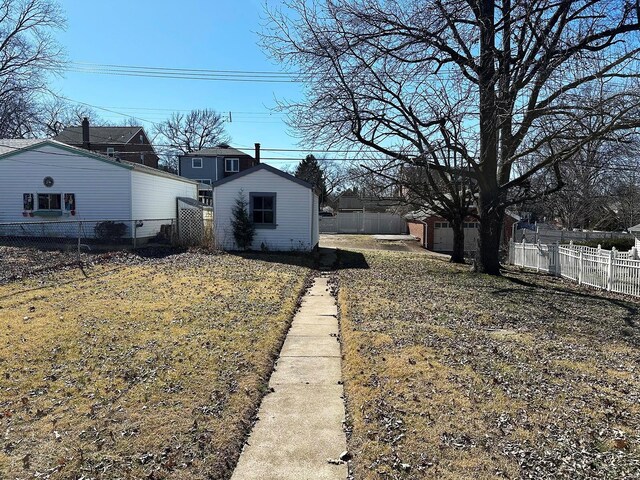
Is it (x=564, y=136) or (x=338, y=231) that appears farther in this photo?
(x=338, y=231)

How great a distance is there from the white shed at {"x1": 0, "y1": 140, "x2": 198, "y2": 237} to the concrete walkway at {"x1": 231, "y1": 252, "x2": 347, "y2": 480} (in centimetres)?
1509

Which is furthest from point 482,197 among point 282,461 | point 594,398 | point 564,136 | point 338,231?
point 338,231

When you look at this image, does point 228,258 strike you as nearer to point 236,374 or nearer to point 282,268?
point 282,268

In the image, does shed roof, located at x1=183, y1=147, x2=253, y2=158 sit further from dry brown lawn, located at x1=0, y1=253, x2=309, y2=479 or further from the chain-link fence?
dry brown lawn, located at x1=0, y1=253, x2=309, y2=479

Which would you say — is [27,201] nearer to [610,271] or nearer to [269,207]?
[269,207]

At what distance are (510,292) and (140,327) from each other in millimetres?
8516

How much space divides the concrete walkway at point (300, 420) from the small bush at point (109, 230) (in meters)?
14.3

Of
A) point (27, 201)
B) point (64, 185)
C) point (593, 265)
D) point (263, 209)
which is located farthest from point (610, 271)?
point (27, 201)

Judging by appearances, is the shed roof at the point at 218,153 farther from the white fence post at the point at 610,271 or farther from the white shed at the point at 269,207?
the white fence post at the point at 610,271

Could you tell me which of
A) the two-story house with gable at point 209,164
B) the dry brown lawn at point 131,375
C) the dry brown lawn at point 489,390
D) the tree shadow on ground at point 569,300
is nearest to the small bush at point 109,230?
the dry brown lawn at point 131,375

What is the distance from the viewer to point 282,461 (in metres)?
3.10

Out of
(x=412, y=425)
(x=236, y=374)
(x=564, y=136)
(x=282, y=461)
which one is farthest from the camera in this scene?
(x=564, y=136)

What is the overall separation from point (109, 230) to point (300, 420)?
16716mm

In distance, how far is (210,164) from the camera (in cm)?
4481
